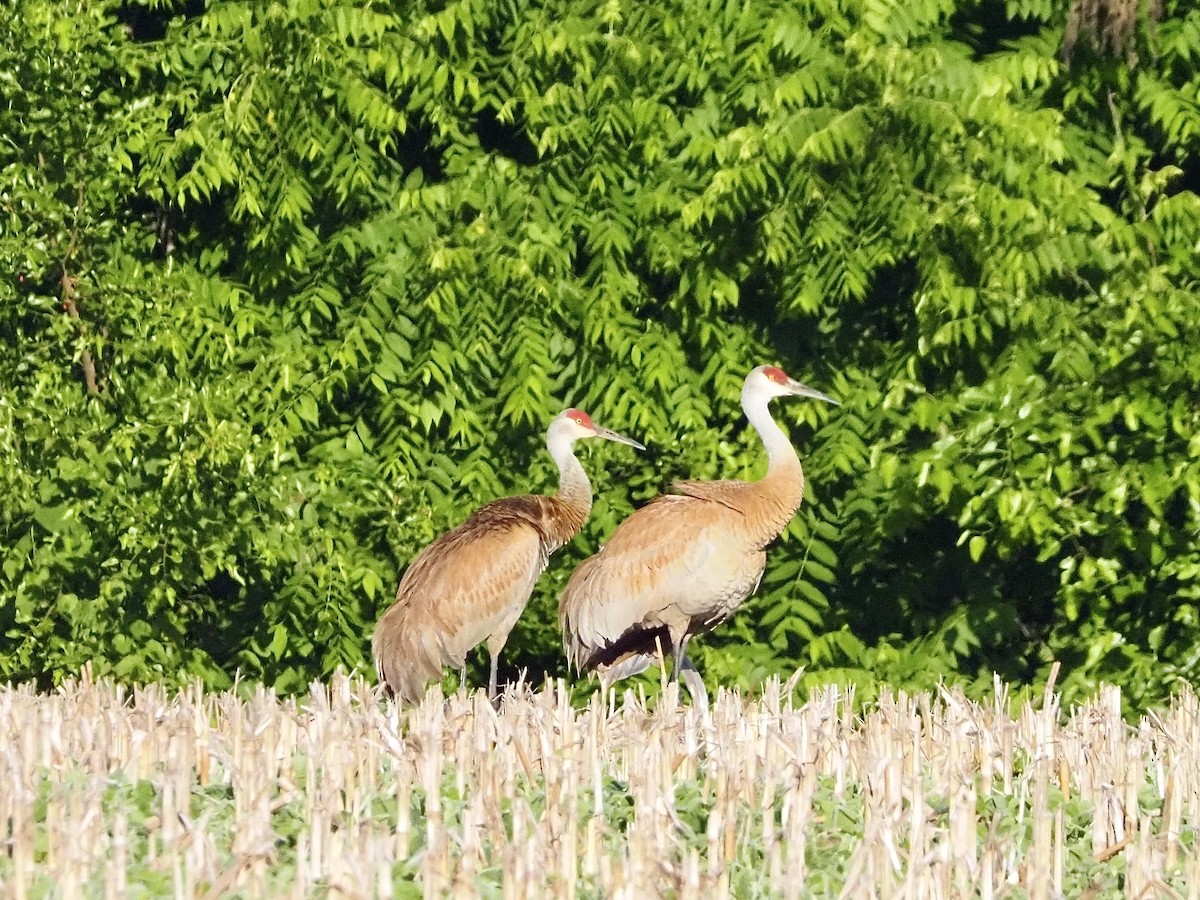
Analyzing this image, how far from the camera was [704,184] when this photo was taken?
960cm

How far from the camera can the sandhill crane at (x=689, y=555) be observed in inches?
364

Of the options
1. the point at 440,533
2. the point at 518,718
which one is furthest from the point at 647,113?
the point at 518,718

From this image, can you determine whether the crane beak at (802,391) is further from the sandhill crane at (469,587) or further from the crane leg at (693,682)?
the crane leg at (693,682)

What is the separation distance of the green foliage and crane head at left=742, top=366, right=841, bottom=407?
377 millimetres

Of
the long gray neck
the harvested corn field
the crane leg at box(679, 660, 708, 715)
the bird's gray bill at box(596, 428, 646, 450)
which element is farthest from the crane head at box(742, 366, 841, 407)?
the harvested corn field

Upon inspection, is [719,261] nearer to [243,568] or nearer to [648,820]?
[243,568]

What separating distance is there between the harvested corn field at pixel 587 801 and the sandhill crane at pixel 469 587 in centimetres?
233

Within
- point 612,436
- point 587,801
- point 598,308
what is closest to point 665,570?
point 612,436

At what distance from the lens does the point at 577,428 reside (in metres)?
9.71

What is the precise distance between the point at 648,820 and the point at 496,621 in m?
5.00

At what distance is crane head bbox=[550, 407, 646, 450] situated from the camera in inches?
380

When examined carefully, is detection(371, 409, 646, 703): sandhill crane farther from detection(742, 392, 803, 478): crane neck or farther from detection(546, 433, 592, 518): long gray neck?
detection(742, 392, 803, 478): crane neck

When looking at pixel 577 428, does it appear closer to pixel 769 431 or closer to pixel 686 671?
pixel 769 431

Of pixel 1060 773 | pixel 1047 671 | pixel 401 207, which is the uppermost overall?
pixel 401 207
